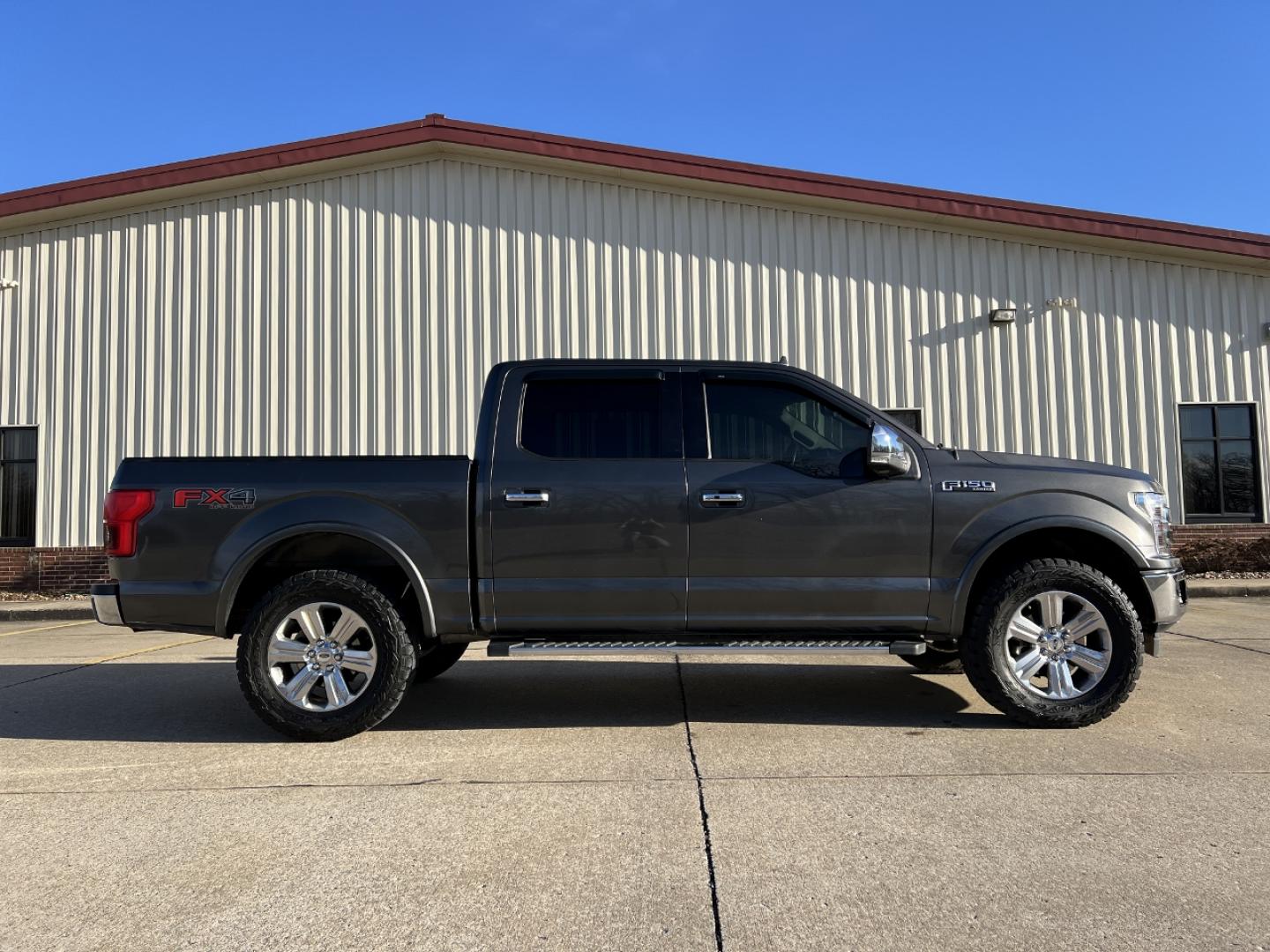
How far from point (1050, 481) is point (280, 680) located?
421cm

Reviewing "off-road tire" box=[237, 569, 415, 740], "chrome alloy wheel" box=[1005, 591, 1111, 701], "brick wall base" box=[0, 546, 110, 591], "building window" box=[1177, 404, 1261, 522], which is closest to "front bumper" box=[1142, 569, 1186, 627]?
"chrome alloy wheel" box=[1005, 591, 1111, 701]

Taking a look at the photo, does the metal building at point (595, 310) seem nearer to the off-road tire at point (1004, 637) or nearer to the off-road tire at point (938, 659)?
the off-road tire at point (938, 659)

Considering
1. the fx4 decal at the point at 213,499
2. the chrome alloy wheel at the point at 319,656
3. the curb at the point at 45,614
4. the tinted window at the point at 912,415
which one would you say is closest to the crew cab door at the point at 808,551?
the chrome alloy wheel at the point at 319,656

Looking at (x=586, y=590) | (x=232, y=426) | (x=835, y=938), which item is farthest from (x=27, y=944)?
(x=232, y=426)

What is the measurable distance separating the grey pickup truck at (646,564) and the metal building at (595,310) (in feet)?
27.3

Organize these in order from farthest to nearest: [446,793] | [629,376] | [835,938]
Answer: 1. [629,376]
2. [446,793]
3. [835,938]

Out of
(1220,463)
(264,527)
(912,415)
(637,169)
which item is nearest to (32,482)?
(637,169)

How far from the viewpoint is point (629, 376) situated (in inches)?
206

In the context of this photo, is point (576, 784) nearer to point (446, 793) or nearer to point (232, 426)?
point (446, 793)

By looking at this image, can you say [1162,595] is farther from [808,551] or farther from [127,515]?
Answer: [127,515]

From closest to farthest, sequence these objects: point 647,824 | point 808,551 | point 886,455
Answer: point 647,824
point 886,455
point 808,551

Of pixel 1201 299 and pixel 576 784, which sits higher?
pixel 1201 299

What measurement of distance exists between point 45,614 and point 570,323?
7995 millimetres

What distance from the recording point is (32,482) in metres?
13.7
